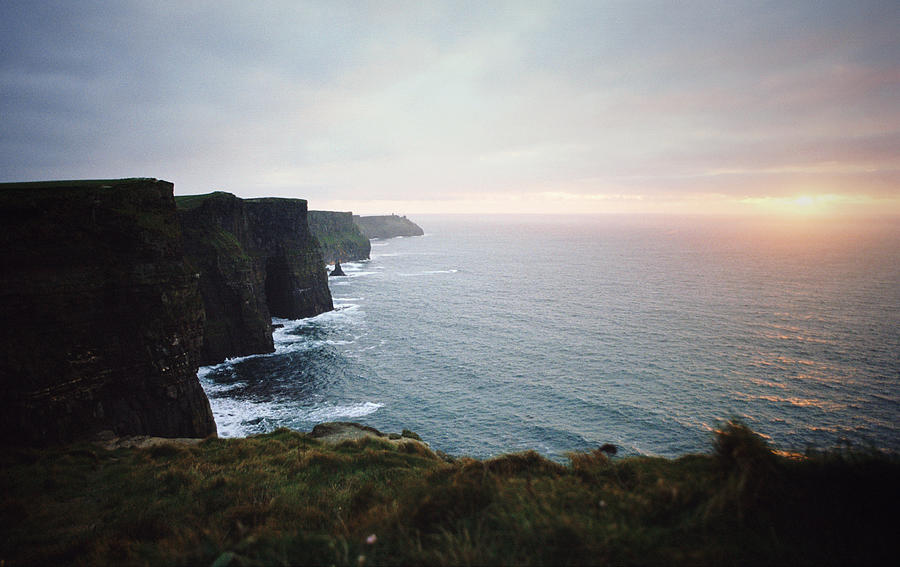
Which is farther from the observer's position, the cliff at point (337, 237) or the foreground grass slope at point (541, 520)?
the cliff at point (337, 237)

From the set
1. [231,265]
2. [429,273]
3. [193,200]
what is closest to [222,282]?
[231,265]

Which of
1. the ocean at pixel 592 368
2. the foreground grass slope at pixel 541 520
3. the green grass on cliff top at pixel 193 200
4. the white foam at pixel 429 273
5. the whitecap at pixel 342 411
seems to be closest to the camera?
the foreground grass slope at pixel 541 520

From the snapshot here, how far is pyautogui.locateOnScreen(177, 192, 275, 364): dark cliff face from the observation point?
49375 millimetres

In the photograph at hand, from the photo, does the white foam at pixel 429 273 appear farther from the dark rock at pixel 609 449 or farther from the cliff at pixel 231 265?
the dark rock at pixel 609 449

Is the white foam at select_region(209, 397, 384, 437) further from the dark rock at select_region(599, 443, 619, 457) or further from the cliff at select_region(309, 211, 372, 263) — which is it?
the cliff at select_region(309, 211, 372, 263)

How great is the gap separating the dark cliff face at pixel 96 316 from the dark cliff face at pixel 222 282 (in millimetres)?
18869

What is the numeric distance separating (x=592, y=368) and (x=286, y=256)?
5634 centimetres

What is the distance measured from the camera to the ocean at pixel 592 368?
33031mm

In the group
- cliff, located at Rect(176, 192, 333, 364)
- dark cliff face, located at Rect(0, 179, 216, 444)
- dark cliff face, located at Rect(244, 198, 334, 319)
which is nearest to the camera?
dark cliff face, located at Rect(0, 179, 216, 444)

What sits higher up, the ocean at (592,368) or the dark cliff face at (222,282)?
the dark cliff face at (222,282)

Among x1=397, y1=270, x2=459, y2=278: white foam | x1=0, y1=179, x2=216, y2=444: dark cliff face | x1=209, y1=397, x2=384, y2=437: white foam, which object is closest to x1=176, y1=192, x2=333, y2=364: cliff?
x1=209, y1=397, x2=384, y2=437: white foam

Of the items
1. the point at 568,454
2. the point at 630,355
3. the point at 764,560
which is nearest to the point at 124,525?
the point at 568,454

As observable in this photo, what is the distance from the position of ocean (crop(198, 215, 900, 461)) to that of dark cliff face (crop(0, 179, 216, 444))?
323 inches

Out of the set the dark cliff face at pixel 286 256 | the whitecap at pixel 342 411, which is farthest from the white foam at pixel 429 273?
the whitecap at pixel 342 411
